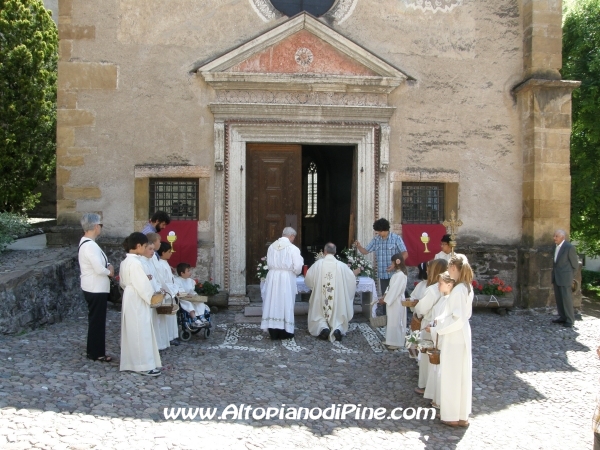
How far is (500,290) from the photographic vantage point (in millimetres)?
10320

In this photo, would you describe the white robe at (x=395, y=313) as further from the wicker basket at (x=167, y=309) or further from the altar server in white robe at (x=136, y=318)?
the altar server in white robe at (x=136, y=318)

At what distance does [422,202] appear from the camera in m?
10.8

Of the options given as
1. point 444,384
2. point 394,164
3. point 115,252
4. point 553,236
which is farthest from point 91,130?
point 553,236

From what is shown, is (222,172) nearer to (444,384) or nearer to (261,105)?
(261,105)

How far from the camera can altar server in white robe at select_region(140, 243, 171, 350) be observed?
6965 mm

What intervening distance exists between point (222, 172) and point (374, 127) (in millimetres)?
2805

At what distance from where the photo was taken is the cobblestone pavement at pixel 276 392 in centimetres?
475

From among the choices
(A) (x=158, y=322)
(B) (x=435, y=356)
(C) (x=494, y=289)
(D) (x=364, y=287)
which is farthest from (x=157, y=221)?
(C) (x=494, y=289)

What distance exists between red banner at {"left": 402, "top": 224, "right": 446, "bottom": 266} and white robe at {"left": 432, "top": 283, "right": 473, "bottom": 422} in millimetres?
5298

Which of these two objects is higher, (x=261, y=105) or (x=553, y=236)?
(x=261, y=105)

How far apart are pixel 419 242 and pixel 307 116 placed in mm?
3013

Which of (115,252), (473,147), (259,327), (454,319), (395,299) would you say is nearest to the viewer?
(454,319)

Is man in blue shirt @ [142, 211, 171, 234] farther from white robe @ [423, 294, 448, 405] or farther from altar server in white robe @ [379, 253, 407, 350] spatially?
white robe @ [423, 294, 448, 405]

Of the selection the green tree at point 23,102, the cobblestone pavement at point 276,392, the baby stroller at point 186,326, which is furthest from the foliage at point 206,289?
the green tree at point 23,102
